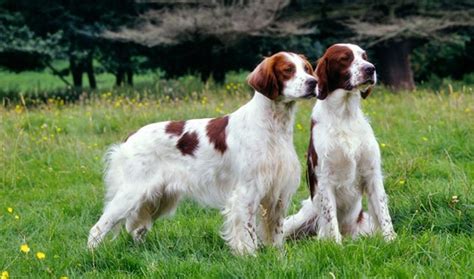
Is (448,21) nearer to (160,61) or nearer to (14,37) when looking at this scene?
(160,61)

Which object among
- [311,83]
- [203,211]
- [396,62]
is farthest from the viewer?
[396,62]

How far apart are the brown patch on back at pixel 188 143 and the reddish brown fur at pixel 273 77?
0.65 metres

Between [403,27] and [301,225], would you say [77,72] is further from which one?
[301,225]

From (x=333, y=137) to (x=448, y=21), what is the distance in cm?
1551

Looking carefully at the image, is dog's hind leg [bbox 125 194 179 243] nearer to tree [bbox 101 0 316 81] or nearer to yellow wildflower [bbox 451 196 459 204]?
yellow wildflower [bbox 451 196 459 204]

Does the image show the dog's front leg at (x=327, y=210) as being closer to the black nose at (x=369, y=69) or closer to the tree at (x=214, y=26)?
the black nose at (x=369, y=69)

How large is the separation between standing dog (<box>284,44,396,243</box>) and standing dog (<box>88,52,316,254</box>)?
0.58ft

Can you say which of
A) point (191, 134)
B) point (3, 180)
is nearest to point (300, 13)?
point (3, 180)

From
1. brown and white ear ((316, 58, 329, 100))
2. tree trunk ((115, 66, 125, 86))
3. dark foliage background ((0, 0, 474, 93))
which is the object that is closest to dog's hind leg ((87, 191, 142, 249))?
brown and white ear ((316, 58, 329, 100))

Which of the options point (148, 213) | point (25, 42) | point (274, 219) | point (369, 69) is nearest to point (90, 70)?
point (25, 42)

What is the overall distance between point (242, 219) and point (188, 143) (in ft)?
2.30

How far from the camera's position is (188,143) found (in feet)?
16.8

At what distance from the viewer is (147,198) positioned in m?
5.24

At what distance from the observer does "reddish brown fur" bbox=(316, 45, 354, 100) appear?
4770 millimetres
